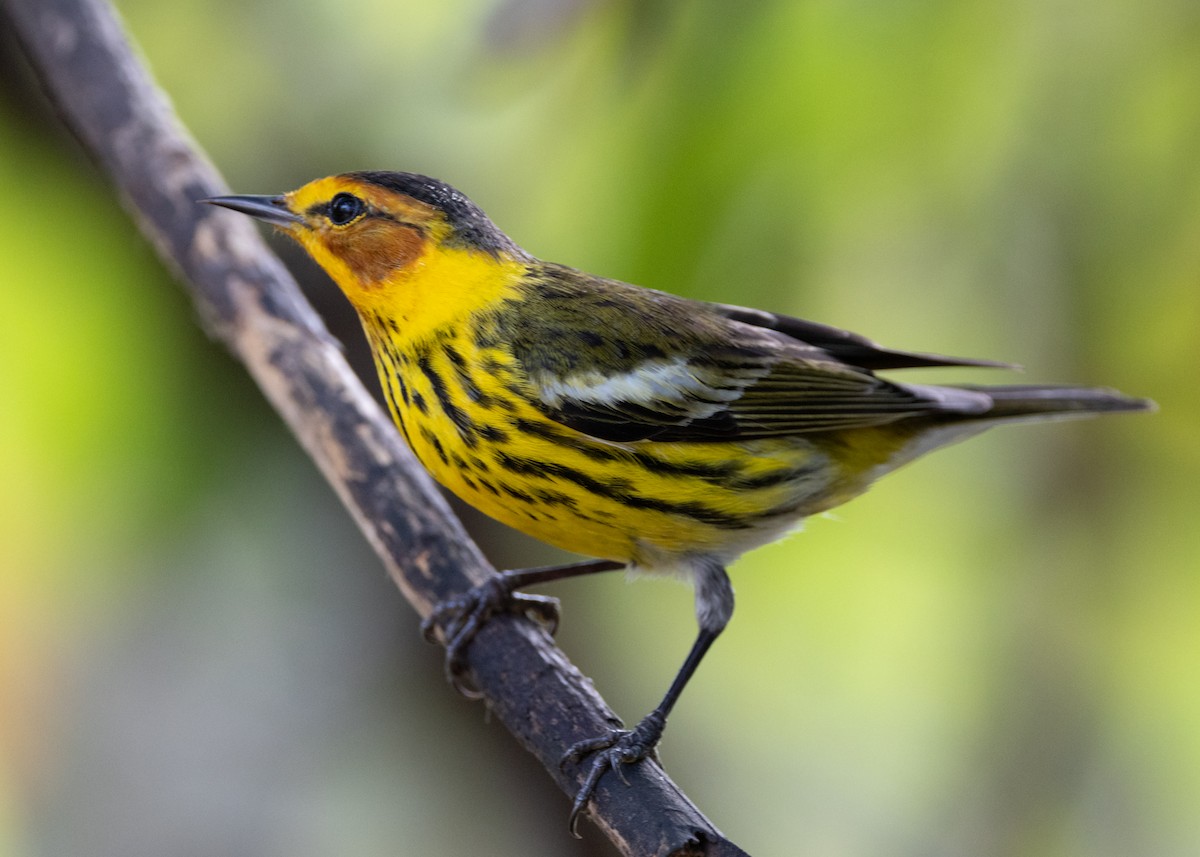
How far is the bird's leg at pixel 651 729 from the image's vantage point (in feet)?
8.74

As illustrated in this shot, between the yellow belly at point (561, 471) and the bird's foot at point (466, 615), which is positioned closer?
the yellow belly at point (561, 471)

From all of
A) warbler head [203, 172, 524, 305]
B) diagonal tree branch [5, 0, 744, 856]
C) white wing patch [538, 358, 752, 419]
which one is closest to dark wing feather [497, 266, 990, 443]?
white wing patch [538, 358, 752, 419]

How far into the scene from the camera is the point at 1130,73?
2.86 m

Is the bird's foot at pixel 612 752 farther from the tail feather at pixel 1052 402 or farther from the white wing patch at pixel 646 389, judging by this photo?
the tail feather at pixel 1052 402

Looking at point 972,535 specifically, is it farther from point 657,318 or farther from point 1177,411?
point 657,318

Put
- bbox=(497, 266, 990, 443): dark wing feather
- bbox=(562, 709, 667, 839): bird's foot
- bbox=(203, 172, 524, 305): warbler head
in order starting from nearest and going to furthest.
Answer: bbox=(562, 709, 667, 839): bird's foot → bbox=(497, 266, 990, 443): dark wing feather → bbox=(203, 172, 524, 305): warbler head

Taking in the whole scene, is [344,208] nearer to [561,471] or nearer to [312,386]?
[312,386]

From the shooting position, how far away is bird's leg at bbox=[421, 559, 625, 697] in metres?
3.22

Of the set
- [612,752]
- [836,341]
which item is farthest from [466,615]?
[836,341]

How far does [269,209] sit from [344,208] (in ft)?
0.65

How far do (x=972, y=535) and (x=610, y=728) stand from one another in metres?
1.85

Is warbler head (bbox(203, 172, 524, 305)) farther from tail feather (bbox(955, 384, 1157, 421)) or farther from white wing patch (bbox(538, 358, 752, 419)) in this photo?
tail feather (bbox(955, 384, 1157, 421))

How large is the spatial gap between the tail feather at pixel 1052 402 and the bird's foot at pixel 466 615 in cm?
141

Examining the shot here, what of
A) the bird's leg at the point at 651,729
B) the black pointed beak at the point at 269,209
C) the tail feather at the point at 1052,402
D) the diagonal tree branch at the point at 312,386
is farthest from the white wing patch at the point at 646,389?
the black pointed beak at the point at 269,209
